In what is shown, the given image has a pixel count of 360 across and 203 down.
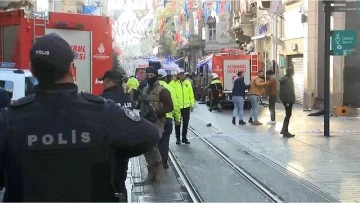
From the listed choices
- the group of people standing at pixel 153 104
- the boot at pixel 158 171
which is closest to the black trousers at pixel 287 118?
the group of people standing at pixel 153 104

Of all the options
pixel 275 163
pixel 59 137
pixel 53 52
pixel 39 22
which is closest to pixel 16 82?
pixel 39 22

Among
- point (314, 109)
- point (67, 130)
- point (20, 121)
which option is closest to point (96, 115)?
point (67, 130)

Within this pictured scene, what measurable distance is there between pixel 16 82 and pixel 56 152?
7.68 m

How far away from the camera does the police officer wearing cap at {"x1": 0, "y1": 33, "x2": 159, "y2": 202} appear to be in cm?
233

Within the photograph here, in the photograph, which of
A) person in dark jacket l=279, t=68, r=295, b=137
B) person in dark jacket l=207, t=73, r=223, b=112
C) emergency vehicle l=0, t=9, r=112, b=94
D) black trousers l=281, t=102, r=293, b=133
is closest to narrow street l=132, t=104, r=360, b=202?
black trousers l=281, t=102, r=293, b=133

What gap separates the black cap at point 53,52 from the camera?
7.95 feet

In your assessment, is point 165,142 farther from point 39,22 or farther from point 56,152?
point 56,152

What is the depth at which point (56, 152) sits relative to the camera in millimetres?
2332

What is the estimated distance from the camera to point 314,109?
25.2m

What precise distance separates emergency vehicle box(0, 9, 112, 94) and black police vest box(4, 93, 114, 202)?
29.5 ft

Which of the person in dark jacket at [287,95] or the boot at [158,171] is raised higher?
the person in dark jacket at [287,95]

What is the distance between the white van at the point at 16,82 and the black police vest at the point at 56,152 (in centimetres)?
743

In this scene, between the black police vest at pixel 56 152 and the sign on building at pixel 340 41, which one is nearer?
the black police vest at pixel 56 152

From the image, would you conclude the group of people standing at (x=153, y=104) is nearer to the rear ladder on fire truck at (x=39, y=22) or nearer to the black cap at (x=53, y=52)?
the rear ladder on fire truck at (x=39, y=22)
